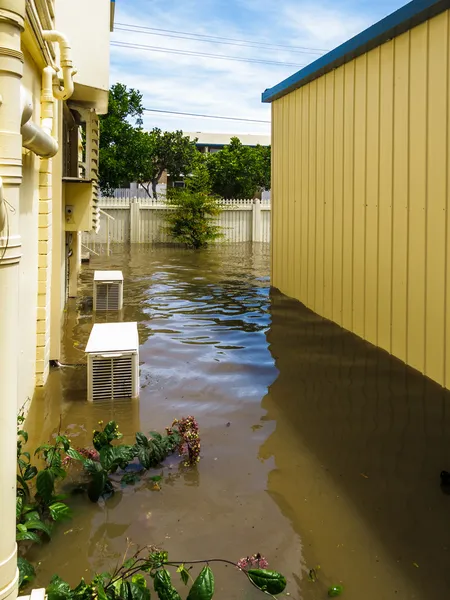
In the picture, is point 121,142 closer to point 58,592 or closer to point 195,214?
point 195,214

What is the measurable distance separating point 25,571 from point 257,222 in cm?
2209

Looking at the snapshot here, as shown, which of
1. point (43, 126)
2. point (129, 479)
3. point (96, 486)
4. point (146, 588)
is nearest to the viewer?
point (146, 588)

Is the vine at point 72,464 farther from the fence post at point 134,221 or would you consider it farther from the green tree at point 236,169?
the green tree at point 236,169

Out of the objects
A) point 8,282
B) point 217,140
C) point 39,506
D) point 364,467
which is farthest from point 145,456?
point 217,140

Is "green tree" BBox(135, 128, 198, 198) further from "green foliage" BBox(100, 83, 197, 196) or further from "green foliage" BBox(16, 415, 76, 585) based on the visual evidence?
"green foliage" BBox(16, 415, 76, 585)

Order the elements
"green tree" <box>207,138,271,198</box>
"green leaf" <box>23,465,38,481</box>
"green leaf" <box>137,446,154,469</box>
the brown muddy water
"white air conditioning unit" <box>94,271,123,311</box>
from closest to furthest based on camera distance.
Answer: the brown muddy water, "green leaf" <box>23,465,38,481</box>, "green leaf" <box>137,446,154,469</box>, "white air conditioning unit" <box>94,271,123,311</box>, "green tree" <box>207,138,271,198</box>

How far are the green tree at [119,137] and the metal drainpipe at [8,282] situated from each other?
909 inches

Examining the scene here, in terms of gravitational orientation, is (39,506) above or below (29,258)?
below

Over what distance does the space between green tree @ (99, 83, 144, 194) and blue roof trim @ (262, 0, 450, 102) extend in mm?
16054

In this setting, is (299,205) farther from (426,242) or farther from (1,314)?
(1,314)

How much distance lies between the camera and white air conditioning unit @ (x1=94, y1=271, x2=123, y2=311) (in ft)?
29.3

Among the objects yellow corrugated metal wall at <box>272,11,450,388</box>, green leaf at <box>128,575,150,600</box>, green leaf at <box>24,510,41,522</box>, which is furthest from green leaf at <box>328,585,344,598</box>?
yellow corrugated metal wall at <box>272,11,450,388</box>

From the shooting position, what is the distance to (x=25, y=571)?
96.7 inches

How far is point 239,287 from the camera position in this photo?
38.0 feet
